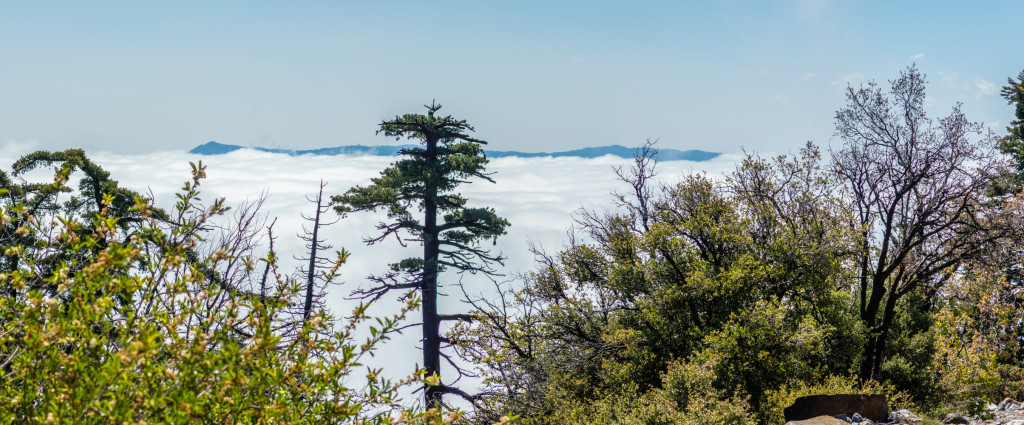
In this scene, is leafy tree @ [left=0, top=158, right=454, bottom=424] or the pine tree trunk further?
the pine tree trunk

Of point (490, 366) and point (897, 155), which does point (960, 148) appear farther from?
point (490, 366)

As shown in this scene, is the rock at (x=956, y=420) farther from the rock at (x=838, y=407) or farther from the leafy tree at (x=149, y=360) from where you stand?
the leafy tree at (x=149, y=360)

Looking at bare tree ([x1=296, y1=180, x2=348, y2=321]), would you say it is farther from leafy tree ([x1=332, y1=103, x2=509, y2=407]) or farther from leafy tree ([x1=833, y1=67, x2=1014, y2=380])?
leafy tree ([x1=833, y1=67, x2=1014, y2=380])

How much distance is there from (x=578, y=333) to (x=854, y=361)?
8173mm

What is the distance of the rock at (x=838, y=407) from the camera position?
12.0m

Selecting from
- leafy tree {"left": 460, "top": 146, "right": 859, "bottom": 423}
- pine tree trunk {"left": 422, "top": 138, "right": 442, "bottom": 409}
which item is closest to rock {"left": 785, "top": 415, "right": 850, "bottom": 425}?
leafy tree {"left": 460, "top": 146, "right": 859, "bottom": 423}

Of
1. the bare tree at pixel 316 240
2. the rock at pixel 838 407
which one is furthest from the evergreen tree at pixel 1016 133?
the bare tree at pixel 316 240

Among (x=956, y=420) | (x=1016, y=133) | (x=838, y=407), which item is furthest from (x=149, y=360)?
(x=1016, y=133)

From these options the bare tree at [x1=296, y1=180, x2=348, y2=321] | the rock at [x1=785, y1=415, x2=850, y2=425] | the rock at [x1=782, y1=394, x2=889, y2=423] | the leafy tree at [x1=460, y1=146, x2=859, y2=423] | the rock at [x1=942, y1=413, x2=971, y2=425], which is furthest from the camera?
the bare tree at [x1=296, y1=180, x2=348, y2=321]

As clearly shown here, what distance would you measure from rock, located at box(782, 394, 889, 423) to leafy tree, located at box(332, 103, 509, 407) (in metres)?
15.2

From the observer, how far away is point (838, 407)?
1200 centimetres

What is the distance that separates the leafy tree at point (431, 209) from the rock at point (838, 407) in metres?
15.2

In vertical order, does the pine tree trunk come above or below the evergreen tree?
below

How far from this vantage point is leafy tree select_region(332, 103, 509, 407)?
1025 inches
